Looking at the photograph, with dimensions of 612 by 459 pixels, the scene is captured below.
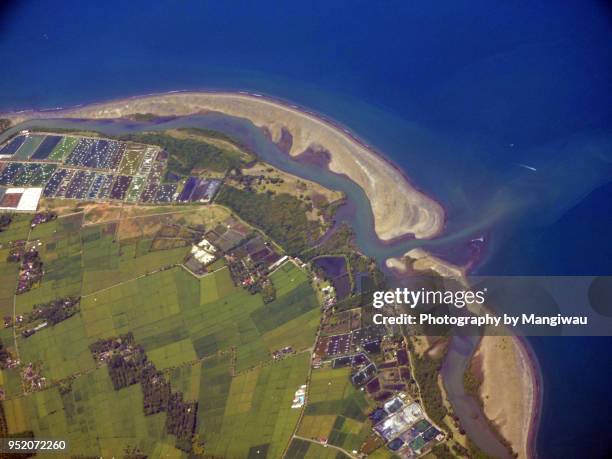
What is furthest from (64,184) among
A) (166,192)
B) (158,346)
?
(158,346)

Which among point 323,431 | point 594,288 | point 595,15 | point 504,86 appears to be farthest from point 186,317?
point 595,15

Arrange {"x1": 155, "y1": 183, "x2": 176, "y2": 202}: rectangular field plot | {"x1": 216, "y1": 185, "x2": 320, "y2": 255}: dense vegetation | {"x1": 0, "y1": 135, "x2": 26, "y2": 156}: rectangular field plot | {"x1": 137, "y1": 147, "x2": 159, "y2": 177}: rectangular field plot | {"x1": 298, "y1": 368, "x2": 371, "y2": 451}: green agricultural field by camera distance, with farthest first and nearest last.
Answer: {"x1": 0, "y1": 135, "x2": 26, "y2": 156}: rectangular field plot
{"x1": 137, "y1": 147, "x2": 159, "y2": 177}: rectangular field plot
{"x1": 155, "y1": 183, "x2": 176, "y2": 202}: rectangular field plot
{"x1": 216, "y1": 185, "x2": 320, "y2": 255}: dense vegetation
{"x1": 298, "y1": 368, "x2": 371, "y2": 451}: green agricultural field

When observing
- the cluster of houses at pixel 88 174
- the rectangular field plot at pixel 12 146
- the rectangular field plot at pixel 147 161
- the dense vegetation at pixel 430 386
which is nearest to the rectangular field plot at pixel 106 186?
the cluster of houses at pixel 88 174

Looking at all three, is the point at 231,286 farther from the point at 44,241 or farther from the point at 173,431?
the point at 44,241

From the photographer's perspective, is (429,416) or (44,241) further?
(44,241)

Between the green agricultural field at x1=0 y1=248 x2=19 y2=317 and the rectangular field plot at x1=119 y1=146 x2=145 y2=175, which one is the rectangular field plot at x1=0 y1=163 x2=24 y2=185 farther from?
the rectangular field plot at x1=119 y1=146 x2=145 y2=175

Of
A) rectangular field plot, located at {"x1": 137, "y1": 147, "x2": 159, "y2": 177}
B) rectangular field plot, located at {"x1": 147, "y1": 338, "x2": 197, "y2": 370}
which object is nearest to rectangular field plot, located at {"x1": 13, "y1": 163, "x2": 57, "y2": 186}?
rectangular field plot, located at {"x1": 137, "y1": 147, "x2": 159, "y2": 177}

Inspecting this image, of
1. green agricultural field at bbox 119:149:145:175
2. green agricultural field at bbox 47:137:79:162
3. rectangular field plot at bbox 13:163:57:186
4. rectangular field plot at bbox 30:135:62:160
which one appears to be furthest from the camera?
rectangular field plot at bbox 30:135:62:160
